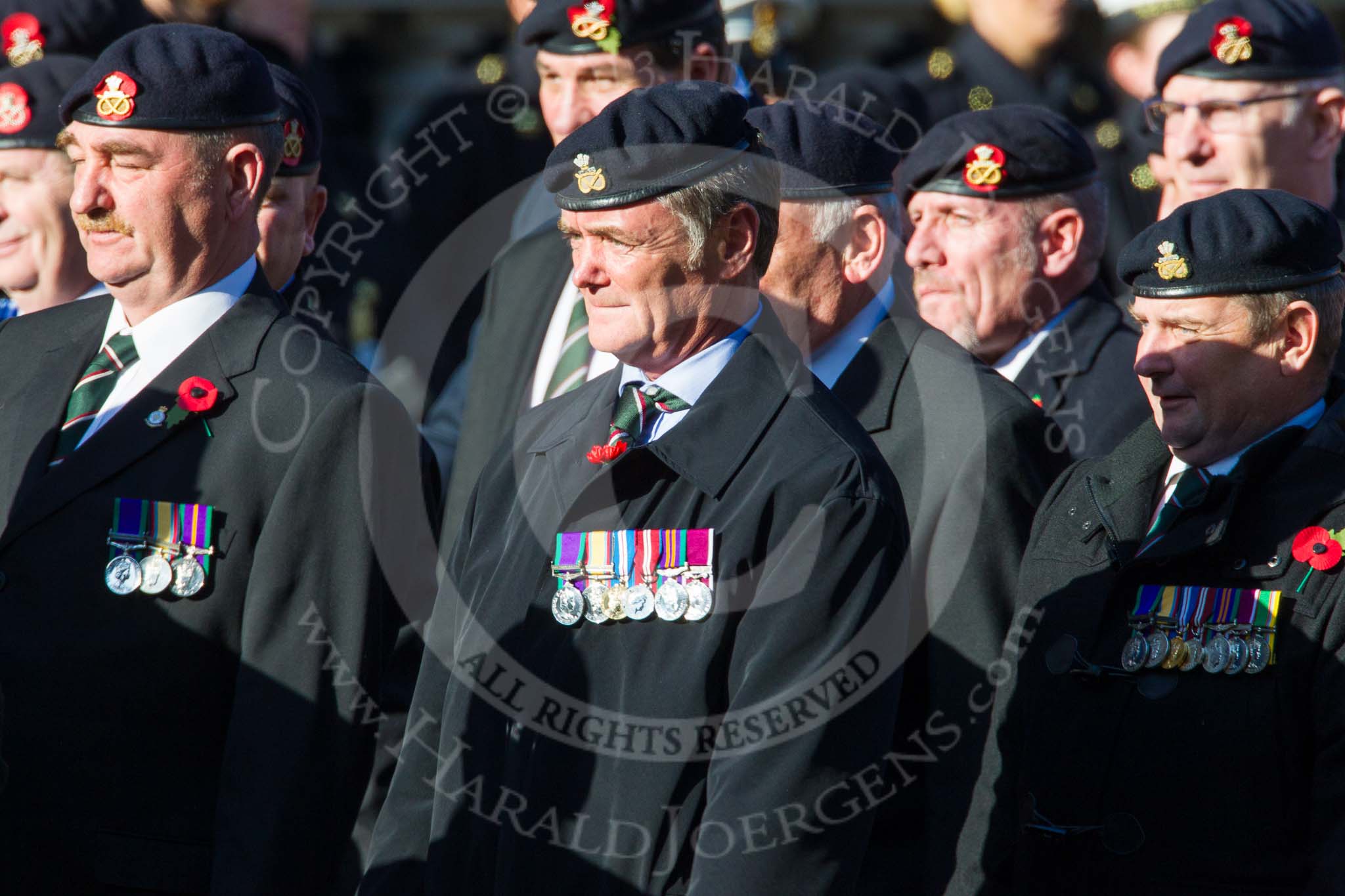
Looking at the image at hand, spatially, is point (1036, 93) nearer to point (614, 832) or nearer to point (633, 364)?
point (633, 364)

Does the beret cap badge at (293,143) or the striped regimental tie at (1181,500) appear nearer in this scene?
the striped regimental tie at (1181,500)

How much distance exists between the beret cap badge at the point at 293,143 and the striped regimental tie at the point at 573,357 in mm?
831

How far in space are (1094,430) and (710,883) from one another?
7.42ft

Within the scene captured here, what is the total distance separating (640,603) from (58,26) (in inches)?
152

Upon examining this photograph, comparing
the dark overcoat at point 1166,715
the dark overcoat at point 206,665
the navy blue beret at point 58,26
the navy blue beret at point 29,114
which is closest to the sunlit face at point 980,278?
the dark overcoat at point 1166,715

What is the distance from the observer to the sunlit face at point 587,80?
553cm

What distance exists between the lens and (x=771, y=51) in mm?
7523

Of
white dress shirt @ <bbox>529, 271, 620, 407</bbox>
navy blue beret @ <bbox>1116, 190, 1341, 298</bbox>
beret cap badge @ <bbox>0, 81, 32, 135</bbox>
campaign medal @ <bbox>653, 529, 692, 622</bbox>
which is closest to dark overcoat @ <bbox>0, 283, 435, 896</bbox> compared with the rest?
campaign medal @ <bbox>653, 529, 692, 622</bbox>

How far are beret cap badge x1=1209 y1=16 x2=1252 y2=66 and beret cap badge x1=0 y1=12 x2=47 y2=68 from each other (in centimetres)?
359

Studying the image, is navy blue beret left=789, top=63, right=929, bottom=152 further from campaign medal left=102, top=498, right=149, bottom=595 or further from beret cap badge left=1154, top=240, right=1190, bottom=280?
campaign medal left=102, top=498, right=149, bottom=595

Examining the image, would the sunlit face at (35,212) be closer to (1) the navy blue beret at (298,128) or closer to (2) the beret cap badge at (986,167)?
(1) the navy blue beret at (298,128)

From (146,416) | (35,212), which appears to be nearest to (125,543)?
(146,416)

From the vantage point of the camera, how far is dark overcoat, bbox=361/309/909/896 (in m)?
3.15

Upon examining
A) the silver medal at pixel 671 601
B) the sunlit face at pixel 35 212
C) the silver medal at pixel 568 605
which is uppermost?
the silver medal at pixel 671 601
